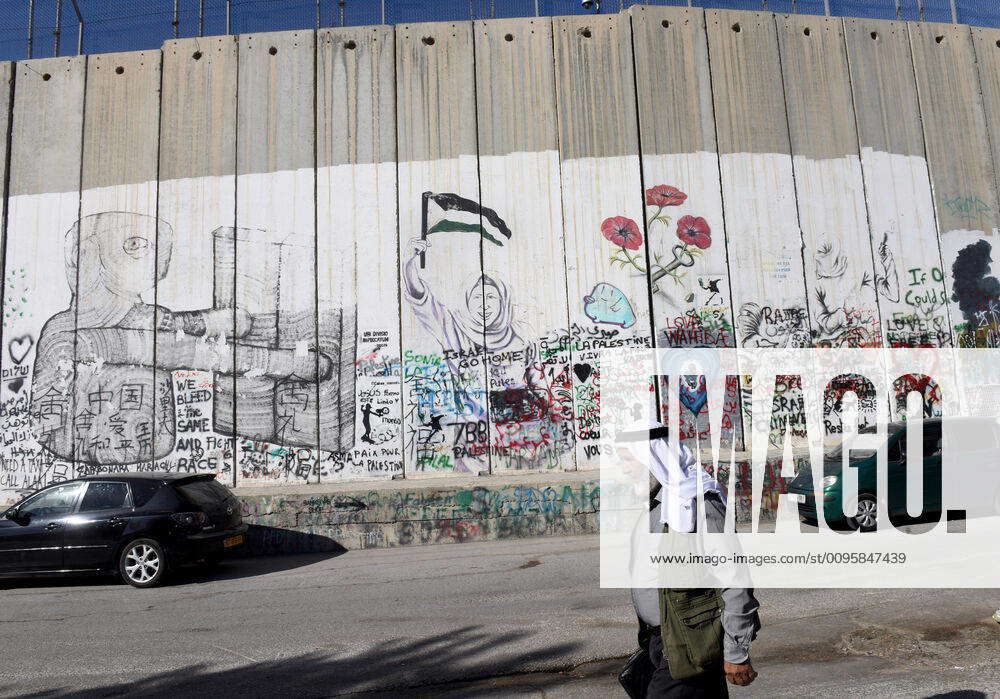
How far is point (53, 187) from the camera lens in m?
16.5

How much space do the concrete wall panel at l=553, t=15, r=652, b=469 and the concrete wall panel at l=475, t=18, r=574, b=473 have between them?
26 centimetres

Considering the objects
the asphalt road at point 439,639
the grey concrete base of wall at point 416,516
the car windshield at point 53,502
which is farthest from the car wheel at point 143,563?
the grey concrete base of wall at point 416,516

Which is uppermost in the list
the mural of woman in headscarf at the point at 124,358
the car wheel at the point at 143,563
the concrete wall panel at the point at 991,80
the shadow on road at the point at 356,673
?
the concrete wall panel at the point at 991,80

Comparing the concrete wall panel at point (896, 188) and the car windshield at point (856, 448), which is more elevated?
the concrete wall panel at point (896, 188)

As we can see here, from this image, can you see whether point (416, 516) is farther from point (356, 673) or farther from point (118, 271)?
point (118, 271)

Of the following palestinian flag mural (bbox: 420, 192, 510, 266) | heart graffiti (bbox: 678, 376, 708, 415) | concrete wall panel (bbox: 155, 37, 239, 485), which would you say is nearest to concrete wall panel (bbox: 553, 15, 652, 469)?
heart graffiti (bbox: 678, 376, 708, 415)

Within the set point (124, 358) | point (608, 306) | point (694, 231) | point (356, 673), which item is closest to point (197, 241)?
point (124, 358)

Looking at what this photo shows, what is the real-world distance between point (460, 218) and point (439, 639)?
10.9 metres

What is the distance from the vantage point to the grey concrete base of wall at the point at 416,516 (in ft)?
40.3

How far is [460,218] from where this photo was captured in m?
16.1

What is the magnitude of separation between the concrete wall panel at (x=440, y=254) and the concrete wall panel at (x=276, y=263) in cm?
195

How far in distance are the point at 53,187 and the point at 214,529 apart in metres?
10.7

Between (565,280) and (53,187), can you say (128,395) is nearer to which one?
(53,187)

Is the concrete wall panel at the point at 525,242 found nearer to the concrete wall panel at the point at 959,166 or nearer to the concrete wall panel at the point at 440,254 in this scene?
the concrete wall panel at the point at 440,254
